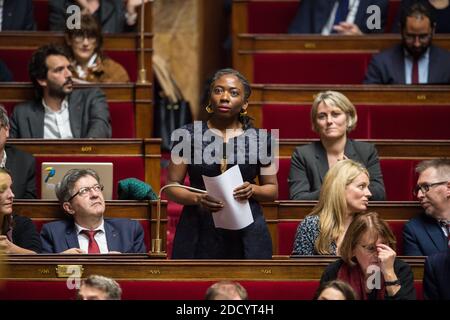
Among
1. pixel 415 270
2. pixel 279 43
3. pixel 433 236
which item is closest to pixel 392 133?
pixel 279 43

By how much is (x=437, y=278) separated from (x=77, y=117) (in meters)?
1.15

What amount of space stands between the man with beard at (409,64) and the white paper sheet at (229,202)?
3.14 ft

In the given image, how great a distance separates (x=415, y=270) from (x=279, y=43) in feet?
3.91

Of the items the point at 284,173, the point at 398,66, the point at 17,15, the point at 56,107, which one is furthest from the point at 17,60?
the point at 398,66

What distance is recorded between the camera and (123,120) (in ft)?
11.0

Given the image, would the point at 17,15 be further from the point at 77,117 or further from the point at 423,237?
the point at 423,237

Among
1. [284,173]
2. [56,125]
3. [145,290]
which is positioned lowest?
[145,290]

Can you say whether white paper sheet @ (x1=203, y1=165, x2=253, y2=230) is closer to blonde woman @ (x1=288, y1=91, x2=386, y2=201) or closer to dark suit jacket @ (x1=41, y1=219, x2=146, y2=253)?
dark suit jacket @ (x1=41, y1=219, x2=146, y2=253)

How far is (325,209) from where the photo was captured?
2.62 metres

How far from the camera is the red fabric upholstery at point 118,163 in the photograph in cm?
303

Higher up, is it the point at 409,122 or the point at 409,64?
the point at 409,64

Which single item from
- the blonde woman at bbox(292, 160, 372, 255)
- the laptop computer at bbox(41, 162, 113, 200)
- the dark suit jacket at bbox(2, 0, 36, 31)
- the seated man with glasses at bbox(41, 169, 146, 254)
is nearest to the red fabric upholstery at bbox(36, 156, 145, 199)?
the laptop computer at bbox(41, 162, 113, 200)

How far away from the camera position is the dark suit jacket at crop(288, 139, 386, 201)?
9.52 ft

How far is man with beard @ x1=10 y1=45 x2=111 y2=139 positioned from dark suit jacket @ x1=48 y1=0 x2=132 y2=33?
43cm
